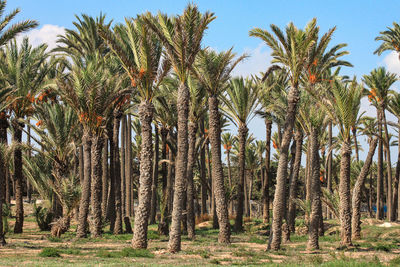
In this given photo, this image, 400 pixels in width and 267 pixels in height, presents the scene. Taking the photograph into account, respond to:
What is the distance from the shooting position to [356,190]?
976 inches

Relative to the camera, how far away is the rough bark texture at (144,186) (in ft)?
60.9

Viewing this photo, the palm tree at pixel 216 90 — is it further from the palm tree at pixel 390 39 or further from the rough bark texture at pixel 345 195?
the palm tree at pixel 390 39

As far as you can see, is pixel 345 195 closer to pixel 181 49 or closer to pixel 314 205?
pixel 314 205

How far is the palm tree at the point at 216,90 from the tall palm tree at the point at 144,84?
277 cm

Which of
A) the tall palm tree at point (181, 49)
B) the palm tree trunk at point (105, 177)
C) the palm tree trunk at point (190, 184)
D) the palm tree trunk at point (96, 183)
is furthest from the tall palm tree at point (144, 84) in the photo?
the palm tree trunk at point (105, 177)

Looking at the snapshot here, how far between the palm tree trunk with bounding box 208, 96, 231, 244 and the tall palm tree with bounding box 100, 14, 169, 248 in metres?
3.75

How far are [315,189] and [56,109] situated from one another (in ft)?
47.2

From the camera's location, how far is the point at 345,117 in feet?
67.8

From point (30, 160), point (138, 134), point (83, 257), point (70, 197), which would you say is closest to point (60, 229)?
point (70, 197)

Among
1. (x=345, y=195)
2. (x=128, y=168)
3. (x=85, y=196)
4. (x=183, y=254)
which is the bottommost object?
(x=183, y=254)

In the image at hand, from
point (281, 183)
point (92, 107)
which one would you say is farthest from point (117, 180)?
point (281, 183)

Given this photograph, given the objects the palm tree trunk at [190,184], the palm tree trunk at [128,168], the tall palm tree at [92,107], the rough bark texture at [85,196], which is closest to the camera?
the tall palm tree at [92,107]

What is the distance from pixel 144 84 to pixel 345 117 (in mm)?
8369

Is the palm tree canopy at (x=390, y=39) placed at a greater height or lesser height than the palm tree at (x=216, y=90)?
greater
